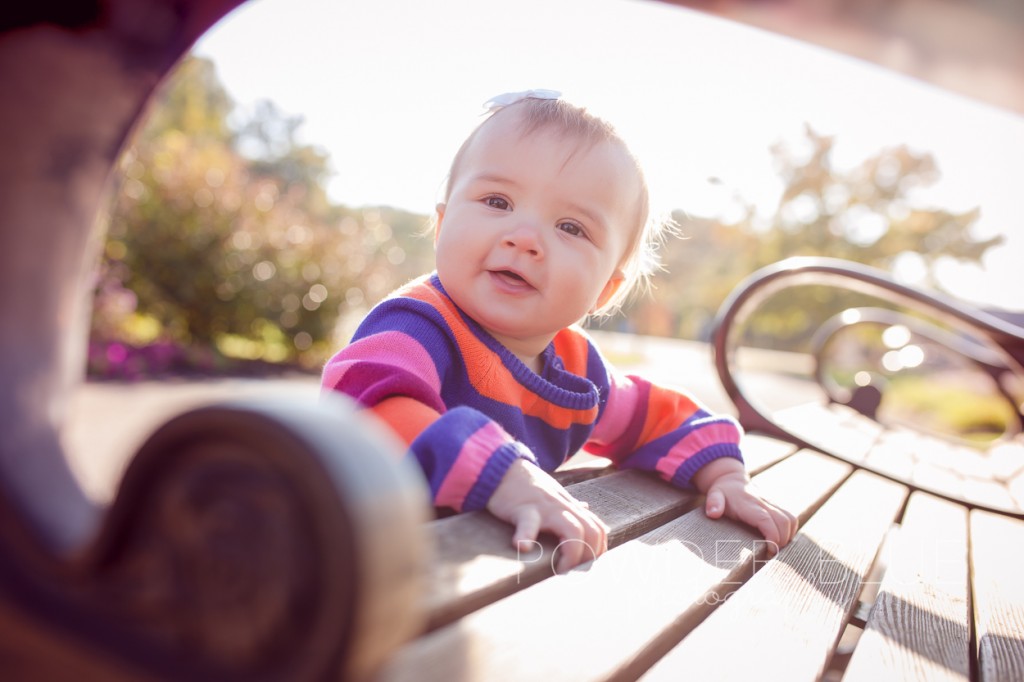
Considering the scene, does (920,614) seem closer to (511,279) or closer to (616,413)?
(616,413)

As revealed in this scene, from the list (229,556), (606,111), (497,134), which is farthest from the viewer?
(606,111)

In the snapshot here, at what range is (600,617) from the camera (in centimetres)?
86

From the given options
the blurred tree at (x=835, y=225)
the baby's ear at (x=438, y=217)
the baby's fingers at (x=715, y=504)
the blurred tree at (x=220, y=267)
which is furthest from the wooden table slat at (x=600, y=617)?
the blurred tree at (x=835, y=225)

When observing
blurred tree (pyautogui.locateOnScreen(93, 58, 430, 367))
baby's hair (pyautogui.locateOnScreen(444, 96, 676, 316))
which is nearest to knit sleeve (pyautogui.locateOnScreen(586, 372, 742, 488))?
baby's hair (pyautogui.locateOnScreen(444, 96, 676, 316))

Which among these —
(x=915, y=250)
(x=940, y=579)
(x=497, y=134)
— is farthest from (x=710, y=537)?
(x=915, y=250)

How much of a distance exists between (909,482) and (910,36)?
1.45 metres

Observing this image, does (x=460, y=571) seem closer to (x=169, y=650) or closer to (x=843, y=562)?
(x=169, y=650)

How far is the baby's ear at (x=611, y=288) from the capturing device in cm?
192

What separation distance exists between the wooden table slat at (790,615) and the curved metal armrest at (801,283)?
1127 millimetres

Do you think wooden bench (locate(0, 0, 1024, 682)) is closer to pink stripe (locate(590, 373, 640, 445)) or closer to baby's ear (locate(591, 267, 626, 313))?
pink stripe (locate(590, 373, 640, 445))

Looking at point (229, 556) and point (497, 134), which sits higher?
point (497, 134)

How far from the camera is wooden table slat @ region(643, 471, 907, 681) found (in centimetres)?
85

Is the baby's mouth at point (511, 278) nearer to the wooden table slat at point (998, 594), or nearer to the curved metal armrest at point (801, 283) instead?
the wooden table slat at point (998, 594)

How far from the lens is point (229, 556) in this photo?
1.67ft
